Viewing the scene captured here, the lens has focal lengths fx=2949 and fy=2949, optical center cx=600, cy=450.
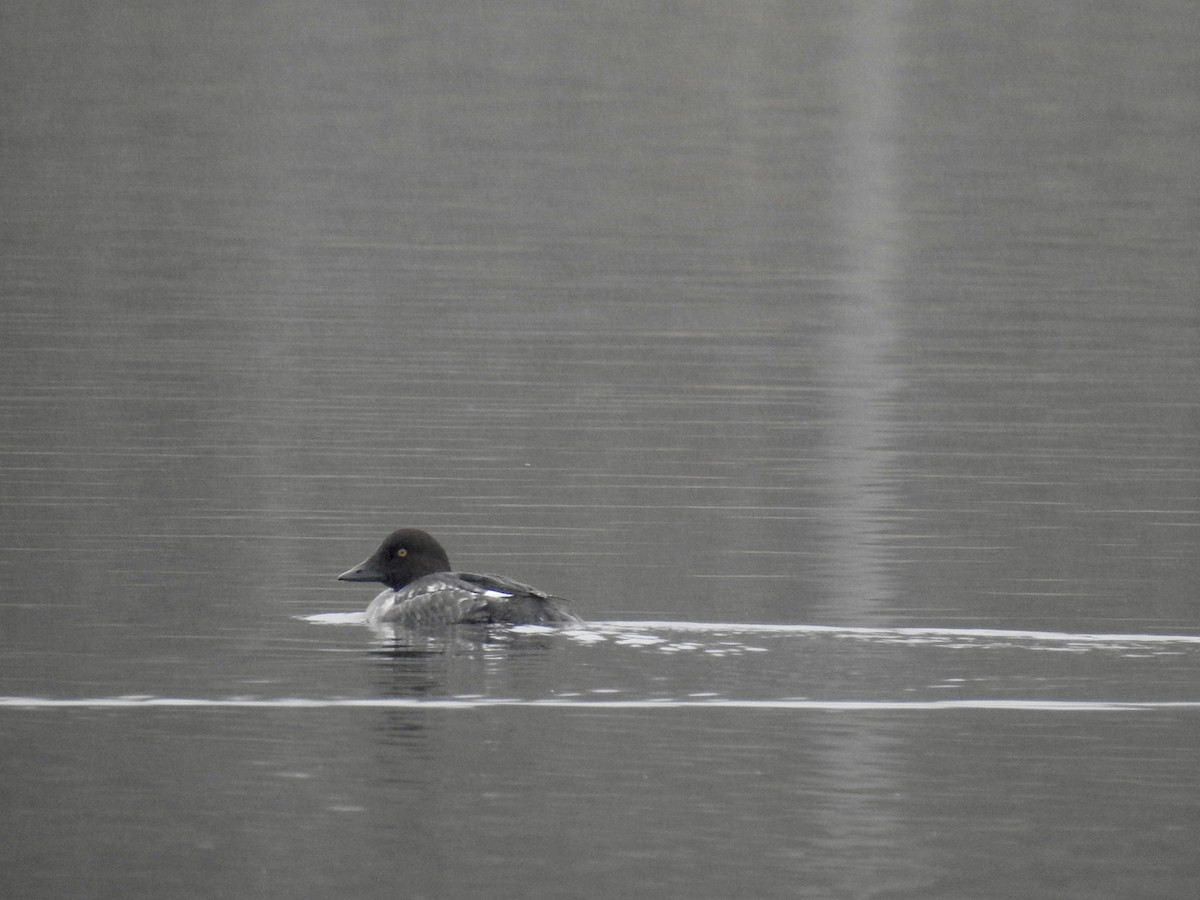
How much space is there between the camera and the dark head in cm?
1441

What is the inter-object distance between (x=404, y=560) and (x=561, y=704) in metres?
2.76

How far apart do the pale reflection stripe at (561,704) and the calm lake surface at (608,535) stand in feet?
0.11

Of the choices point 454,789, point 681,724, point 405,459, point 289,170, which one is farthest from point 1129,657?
point 289,170

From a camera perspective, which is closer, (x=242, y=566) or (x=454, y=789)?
(x=454, y=789)

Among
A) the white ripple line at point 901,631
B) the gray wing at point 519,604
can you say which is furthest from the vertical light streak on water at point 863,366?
the gray wing at point 519,604

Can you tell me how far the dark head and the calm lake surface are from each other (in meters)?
0.28

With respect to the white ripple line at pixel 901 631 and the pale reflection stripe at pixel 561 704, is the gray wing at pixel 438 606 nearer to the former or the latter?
the white ripple line at pixel 901 631

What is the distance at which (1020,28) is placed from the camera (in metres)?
92.3

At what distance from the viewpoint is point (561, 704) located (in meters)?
11.8

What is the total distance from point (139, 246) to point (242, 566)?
2041 centimetres

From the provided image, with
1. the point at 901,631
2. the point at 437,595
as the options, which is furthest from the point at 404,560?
the point at 901,631

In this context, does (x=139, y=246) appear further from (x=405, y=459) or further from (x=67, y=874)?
(x=67, y=874)

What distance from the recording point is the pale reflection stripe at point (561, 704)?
11.8 m

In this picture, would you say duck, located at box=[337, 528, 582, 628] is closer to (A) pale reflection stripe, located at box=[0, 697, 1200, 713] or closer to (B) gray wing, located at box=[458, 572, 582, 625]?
(B) gray wing, located at box=[458, 572, 582, 625]
